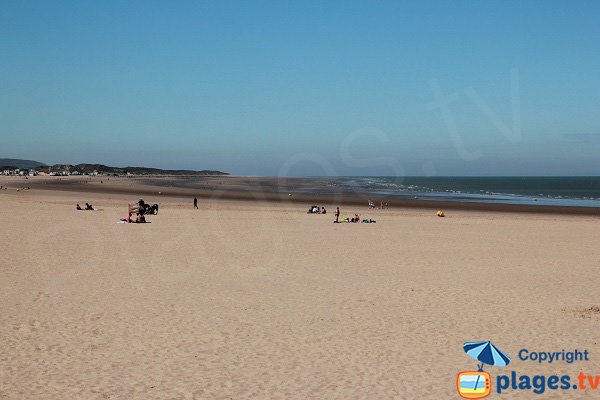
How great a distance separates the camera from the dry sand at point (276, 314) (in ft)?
27.1

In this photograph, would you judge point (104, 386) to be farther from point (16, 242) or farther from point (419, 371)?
point (16, 242)

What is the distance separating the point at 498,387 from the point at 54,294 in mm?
10426

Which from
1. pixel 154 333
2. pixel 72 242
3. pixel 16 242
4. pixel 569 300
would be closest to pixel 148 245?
pixel 72 242

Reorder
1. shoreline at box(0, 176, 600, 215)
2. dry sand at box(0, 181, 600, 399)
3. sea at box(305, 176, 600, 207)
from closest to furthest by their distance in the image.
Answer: dry sand at box(0, 181, 600, 399) < shoreline at box(0, 176, 600, 215) < sea at box(305, 176, 600, 207)

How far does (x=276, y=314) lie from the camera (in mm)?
11938

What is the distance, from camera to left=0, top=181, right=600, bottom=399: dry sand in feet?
27.1

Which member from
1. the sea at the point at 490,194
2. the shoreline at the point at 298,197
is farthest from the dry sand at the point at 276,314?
the sea at the point at 490,194

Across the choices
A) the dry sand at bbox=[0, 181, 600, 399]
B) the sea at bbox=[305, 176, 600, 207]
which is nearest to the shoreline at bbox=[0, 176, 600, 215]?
the sea at bbox=[305, 176, 600, 207]

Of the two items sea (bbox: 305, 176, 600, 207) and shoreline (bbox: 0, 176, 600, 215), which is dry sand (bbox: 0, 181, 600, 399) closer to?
shoreline (bbox: 0, 176, 600, 215)

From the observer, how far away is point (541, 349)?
32.0 feet

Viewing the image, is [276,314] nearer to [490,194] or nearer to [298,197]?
[298,197]

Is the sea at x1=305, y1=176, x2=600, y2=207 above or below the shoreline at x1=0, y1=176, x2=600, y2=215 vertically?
above

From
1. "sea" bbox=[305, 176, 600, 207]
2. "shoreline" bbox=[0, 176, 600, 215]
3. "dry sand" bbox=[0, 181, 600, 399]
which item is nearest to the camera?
"dry sand" bbox=[0, 181, 600, 399]

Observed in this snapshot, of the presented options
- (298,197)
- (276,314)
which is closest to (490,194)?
(298,197)
